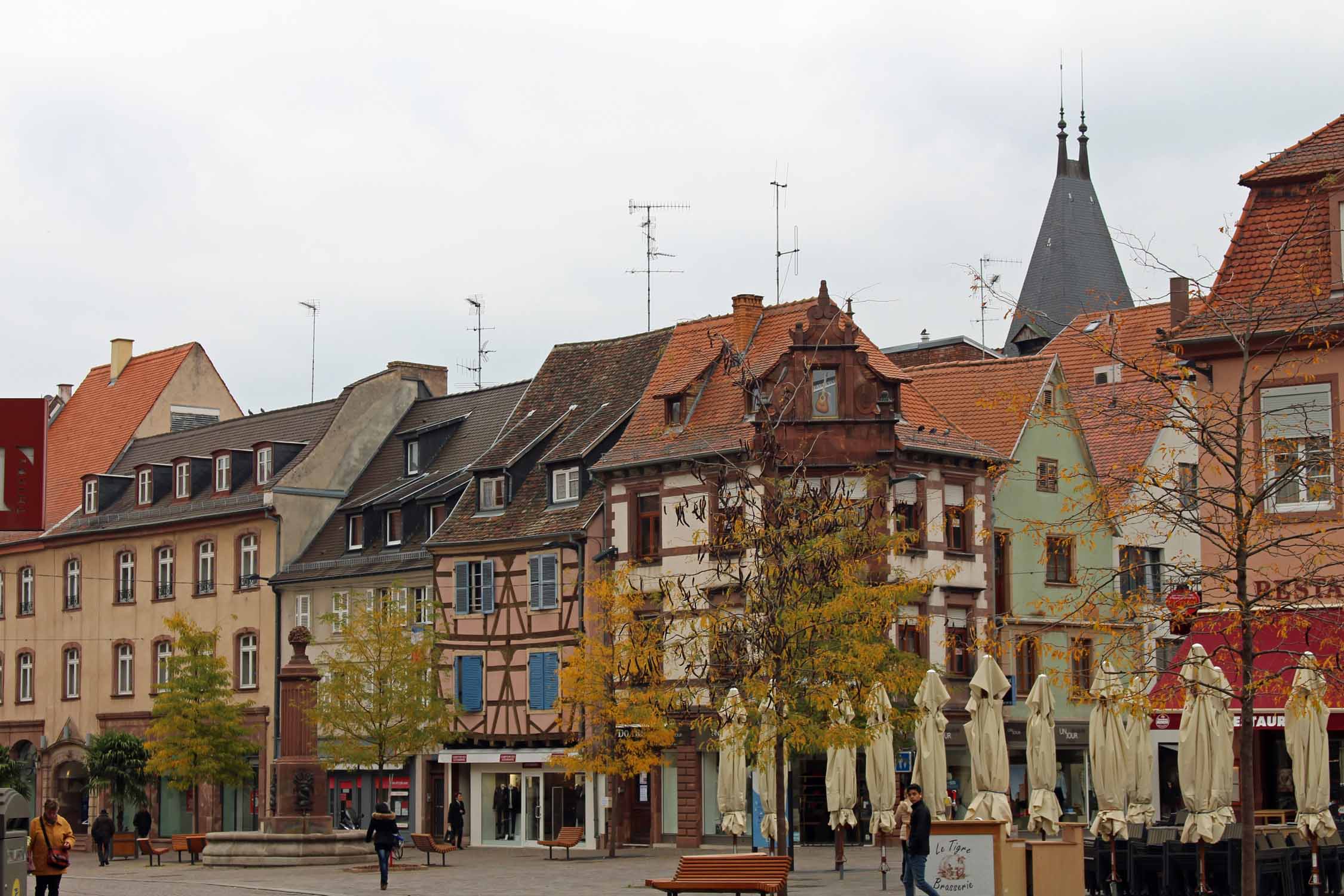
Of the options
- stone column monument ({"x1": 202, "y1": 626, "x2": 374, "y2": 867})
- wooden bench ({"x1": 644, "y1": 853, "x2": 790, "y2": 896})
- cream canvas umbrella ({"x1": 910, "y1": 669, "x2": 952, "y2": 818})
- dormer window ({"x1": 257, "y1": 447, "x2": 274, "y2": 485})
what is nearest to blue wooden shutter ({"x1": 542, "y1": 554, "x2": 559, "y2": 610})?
stone column monument ({"x1": 202, "y1": 626, "x2": 374, "y2": 867})

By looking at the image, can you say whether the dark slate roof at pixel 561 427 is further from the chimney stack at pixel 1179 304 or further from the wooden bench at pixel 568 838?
the chimney stack at pixel 1179 304

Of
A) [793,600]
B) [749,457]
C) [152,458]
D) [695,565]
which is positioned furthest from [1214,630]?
[152,458]

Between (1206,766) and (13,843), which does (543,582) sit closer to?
(1206,766)

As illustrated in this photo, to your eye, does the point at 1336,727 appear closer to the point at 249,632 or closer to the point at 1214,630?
the point at 1214,630

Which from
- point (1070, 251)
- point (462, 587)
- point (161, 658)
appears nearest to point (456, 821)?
point (462, 587)

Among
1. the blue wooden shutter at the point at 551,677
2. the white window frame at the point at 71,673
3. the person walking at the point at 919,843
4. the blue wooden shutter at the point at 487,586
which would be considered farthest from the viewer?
the white window frame at the point at 71,673

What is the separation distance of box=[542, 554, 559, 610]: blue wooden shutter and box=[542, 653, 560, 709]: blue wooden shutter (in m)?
1.19

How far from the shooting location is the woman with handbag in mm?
23281

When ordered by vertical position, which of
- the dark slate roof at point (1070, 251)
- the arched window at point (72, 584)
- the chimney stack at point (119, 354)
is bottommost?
the arched window at point (72, 584)

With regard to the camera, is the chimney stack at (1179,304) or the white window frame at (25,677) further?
the white window frame at (25,677)

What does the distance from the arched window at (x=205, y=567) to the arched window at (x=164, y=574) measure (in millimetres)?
1209

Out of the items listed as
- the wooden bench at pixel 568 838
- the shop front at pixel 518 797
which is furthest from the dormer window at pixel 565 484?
the wooden bench at pixel 568 838

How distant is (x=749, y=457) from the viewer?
27.0 m

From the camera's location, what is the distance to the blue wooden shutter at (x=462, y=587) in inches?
2104
